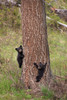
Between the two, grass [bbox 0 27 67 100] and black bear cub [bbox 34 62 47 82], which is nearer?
grass [bbox 0 27 67 100]

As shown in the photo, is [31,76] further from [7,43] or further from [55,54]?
[7,43]

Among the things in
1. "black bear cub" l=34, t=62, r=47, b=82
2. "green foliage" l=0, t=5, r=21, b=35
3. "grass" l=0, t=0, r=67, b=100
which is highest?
"green foliage" l=0, t=5, r=21, b=35

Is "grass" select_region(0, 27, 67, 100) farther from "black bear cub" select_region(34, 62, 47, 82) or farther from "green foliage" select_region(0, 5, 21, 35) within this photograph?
"green foliage" select_region(0, 5, 21, 35)

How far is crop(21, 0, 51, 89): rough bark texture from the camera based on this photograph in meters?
6.06

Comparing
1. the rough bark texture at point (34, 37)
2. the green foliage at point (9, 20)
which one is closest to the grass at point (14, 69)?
the rough bark texture at point (34, 37)

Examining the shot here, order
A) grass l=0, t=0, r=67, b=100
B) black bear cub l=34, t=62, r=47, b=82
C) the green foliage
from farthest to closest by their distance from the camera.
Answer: the green foliage, black bear cub l=34, t=62, r=47, b=82, grass l=0, t=0, r=67, b=100

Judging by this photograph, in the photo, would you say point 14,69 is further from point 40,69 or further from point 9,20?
point 9,20

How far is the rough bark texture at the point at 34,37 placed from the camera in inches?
239

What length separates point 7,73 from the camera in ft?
23.2

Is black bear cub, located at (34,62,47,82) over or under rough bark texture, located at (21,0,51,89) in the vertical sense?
under

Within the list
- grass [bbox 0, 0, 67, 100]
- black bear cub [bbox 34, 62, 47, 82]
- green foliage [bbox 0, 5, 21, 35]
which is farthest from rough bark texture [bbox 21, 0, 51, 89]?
green foliage [bbox 0, 5, 21, 35]

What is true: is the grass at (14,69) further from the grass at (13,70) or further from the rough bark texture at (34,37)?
the rough bark texture at (34,37)

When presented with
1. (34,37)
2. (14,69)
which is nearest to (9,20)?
(14,69)

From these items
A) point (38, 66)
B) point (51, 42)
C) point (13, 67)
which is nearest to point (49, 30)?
point (51, 42)
